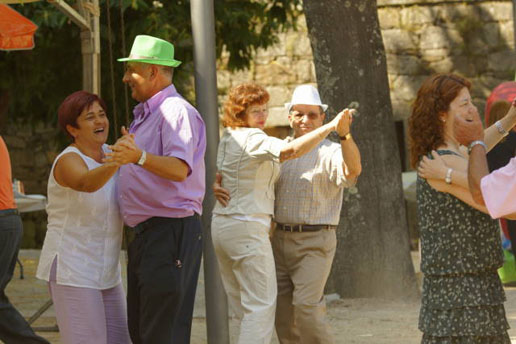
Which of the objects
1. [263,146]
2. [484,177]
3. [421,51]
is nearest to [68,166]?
[263,146]

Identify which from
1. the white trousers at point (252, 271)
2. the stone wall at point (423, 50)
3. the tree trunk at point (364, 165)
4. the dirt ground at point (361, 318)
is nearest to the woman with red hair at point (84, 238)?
the white trousers at point (252, 271)

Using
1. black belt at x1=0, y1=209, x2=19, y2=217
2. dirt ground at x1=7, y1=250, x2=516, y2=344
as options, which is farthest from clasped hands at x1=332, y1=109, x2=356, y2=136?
dirt ground at x1=7, y1=250, x2=516, y2=344

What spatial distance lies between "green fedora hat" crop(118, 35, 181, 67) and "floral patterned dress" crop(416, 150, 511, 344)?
135 centimetres

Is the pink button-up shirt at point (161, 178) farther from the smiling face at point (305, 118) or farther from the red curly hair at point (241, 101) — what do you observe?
the smiling face at point (305, 118)

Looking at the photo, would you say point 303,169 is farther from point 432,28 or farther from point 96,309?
point 432,28

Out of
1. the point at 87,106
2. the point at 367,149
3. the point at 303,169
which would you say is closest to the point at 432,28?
the point at 367,149

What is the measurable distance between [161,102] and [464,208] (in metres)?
1.40

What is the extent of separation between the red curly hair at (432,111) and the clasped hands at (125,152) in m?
1.12

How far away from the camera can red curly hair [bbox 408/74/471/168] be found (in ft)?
13.9

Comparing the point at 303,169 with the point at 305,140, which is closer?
the point at 305,140

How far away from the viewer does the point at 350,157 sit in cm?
541

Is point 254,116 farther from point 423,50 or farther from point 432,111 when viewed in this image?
point 423,50

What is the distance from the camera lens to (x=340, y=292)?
930cm

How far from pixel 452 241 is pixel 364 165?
524 centimetres
